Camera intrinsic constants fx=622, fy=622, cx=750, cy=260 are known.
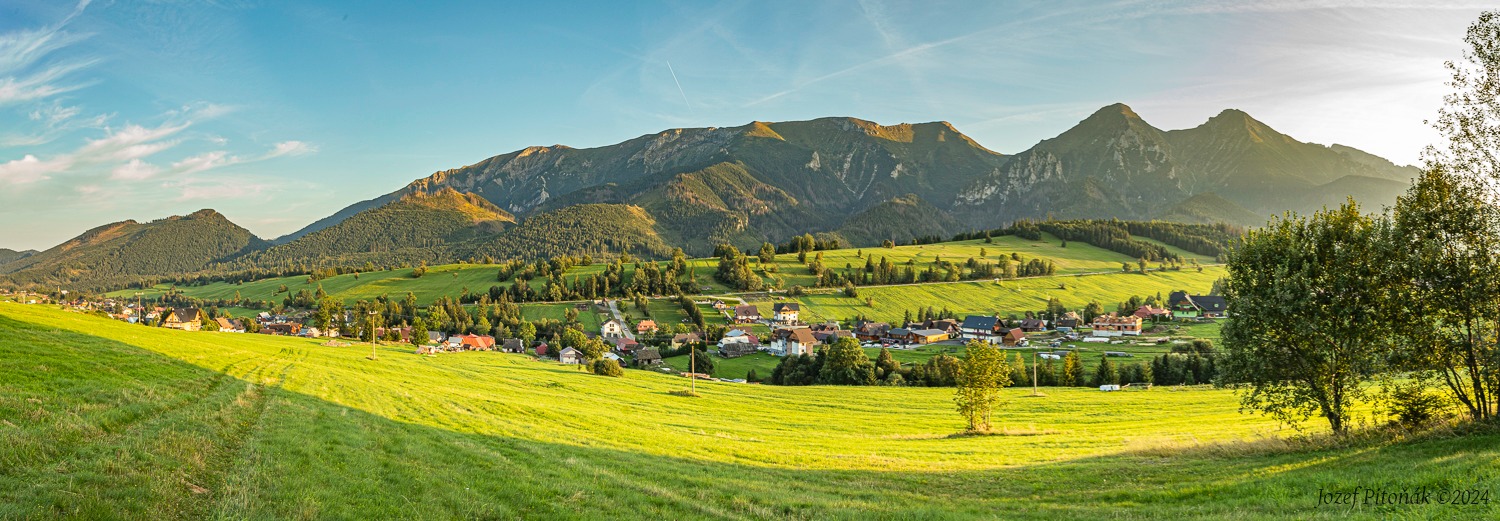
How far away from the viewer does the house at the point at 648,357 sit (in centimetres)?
10788

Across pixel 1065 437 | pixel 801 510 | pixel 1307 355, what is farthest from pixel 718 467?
pixel 1065 437

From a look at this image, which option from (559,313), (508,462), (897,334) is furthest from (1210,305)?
(508,462)

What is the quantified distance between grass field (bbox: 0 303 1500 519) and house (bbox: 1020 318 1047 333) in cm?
11003

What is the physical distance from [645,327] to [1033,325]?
88.5 meters

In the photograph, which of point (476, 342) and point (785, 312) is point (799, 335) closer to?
point (785, 312)

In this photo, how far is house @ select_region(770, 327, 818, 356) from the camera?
121 metres

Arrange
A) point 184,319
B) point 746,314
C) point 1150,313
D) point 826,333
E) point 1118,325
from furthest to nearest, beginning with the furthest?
1. point 746,314
2. point 1150,313
3. point 826,333
4. point 1118,325
5. point 184,319

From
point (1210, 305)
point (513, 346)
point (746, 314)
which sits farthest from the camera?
point (1210, 305)

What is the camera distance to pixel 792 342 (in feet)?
402

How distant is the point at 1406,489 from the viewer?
13008 mm

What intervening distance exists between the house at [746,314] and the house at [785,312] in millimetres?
5019

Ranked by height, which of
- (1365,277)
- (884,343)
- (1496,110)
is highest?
(1496,110)

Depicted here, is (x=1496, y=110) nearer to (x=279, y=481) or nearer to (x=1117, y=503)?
(x=1117, y=503)

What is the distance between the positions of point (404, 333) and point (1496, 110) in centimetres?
14749
